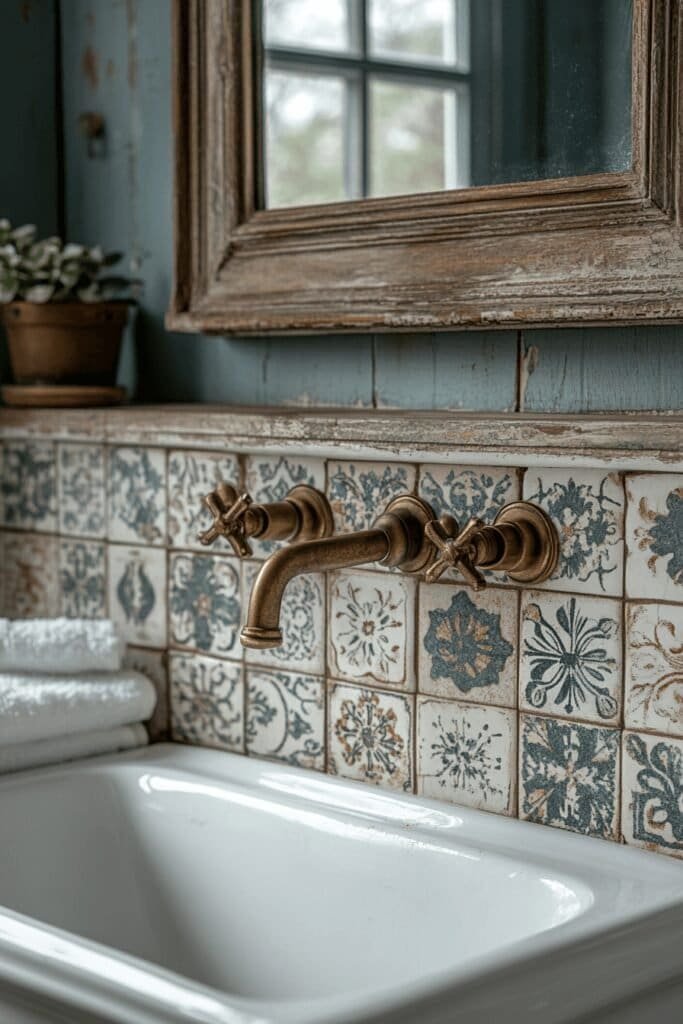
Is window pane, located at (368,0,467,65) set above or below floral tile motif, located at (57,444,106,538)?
above

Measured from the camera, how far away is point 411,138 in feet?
3.78

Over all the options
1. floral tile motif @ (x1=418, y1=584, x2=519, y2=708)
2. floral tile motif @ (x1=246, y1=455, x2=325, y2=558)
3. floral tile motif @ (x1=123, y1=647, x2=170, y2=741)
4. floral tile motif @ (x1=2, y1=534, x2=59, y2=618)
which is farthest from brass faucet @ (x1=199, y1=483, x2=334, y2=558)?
floral tile motif @ (x1=2, y1=534, x2=59, y2=618)

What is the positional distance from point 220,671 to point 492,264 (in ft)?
1.45

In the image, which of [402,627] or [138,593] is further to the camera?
[138,593]

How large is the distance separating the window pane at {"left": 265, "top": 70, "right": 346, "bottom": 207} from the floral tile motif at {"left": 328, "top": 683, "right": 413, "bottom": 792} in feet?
1.42

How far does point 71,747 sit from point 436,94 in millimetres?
639

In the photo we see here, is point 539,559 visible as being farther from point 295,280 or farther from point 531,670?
point 295,280

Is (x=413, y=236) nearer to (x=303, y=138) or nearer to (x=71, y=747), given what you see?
(x=303, y=138)

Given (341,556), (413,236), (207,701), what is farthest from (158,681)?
(413,236)

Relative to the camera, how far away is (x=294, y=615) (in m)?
1.19

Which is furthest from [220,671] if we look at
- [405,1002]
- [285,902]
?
[405,1002]

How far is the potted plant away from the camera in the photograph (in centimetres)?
135

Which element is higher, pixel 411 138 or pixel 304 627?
pixel 411 138

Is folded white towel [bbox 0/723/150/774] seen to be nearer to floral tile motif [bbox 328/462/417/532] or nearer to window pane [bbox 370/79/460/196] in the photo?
floral tile motif [bbox 328/462/417/532]
